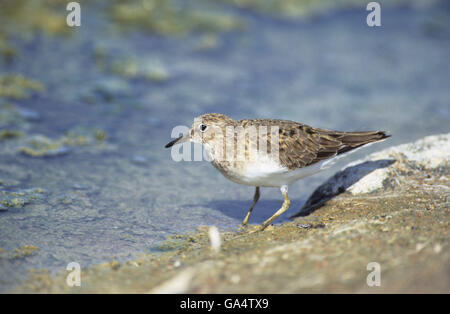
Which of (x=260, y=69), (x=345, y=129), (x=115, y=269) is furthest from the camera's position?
(x=260, y=69)

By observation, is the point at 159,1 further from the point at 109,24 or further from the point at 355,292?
the point at 355,292

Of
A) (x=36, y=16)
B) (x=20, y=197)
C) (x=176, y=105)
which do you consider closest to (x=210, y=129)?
(x=20, y=197)

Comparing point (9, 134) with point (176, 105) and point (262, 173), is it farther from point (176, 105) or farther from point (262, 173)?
point (262, 173)

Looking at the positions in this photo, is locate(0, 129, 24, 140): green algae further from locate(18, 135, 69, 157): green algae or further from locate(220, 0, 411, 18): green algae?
locate(220, 0, 411, 18): green algae

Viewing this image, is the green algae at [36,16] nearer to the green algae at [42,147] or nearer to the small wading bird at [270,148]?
the green algae at [42,147]

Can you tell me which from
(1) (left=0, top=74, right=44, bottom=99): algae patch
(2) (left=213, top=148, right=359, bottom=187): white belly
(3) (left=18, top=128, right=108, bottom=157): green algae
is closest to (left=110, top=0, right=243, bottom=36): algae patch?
(1) (left=0, top=74, right=44, bottom=99): algae patch

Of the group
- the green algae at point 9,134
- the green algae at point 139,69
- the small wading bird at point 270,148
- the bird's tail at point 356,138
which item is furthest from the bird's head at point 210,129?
the green algae at point 139,69

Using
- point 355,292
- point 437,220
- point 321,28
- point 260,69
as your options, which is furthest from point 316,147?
point 321,28
